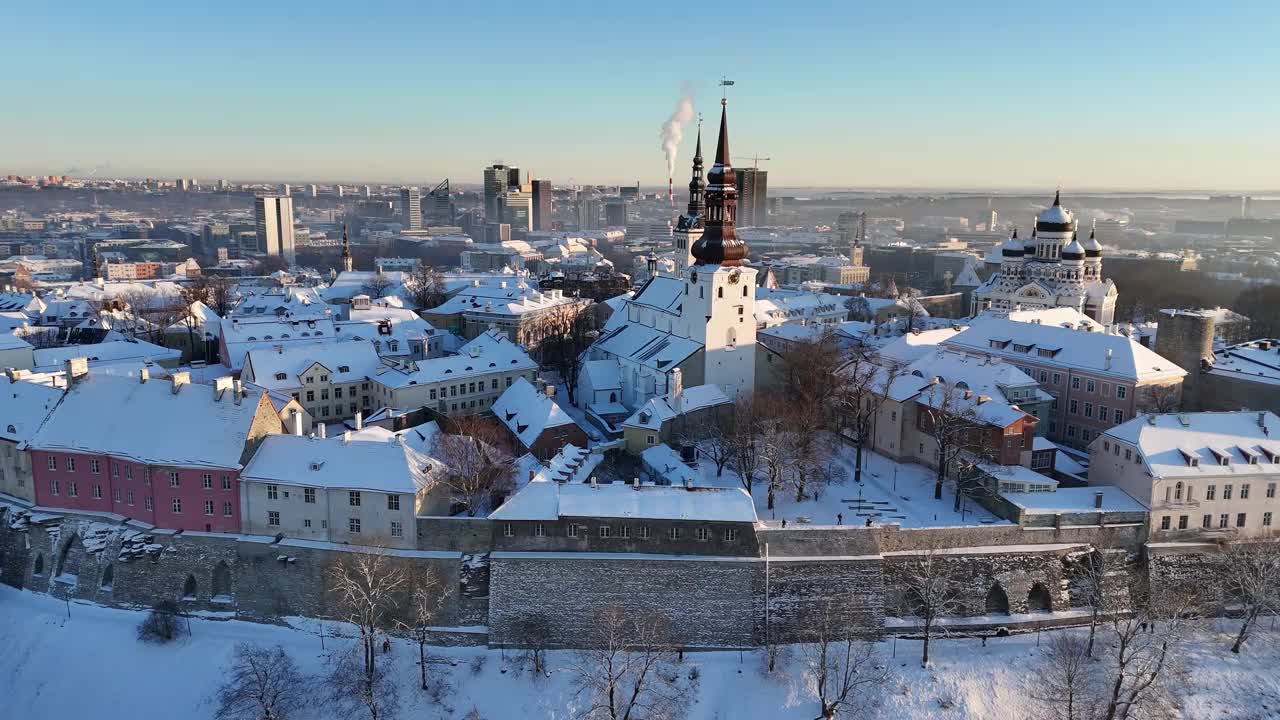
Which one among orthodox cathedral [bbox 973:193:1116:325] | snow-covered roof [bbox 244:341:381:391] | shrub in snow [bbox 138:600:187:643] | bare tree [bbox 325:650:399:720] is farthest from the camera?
orthodox cathedral [bbox 973:193:1116:325]

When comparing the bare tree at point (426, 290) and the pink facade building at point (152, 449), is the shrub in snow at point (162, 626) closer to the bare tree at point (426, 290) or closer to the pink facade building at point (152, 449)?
the pink facade building at point (152, 449)

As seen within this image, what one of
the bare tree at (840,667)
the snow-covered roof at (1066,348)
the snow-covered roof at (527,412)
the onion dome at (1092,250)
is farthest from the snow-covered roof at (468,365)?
the onion dome at (1092,250)

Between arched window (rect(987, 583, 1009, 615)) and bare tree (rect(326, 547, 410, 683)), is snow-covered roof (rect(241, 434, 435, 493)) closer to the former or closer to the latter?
bare tree (rect(326, 547, 410, 683))

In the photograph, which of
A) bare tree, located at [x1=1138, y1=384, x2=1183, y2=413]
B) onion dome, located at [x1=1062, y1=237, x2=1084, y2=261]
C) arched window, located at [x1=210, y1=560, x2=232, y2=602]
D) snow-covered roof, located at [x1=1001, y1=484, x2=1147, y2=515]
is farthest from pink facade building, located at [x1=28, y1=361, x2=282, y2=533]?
onion dome, located at [x1=1062, y1=237, x2=1084, y2=261]

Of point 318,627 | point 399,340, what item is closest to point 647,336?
point 399,340

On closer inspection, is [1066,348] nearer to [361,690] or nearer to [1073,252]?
[1073,252]

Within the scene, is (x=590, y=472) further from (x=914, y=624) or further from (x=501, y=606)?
(x=914, y=624)

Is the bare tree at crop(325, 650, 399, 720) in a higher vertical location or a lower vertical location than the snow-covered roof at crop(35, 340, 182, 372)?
lower
